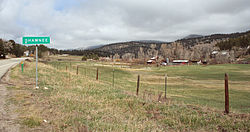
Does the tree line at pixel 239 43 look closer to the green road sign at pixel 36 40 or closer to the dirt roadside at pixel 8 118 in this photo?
the green road sign at pixel 36 40

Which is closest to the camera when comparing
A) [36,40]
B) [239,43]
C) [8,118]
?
[8,118]

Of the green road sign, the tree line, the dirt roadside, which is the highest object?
the tree line

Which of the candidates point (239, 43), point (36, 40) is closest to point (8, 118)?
point (36, 40)

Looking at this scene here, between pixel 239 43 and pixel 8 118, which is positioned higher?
pixel 239 43

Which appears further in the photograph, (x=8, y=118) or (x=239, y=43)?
(x=239, y=43)

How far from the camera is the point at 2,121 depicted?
5.25 meters

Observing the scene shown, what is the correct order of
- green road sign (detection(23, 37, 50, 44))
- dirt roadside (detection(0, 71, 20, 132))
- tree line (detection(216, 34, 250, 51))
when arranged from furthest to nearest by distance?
1. tree line (detection(216, 34, 250, 51))
2. green road sign (detection(23, 37, 50, 44))
3. dirt roadside (detection(0, 71, 20, 132))

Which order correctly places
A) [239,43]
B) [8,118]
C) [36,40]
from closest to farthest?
1. [8,118]
2. [36,40]
3. [239,43]

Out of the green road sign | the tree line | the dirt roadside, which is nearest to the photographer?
the dirt roadside

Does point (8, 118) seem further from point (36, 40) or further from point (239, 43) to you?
point (239, 43)

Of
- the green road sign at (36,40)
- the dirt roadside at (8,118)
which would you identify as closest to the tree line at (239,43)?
the green road sign at (36,40)

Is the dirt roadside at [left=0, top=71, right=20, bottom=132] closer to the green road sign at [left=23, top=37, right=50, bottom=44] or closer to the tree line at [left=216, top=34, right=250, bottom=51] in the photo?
the green road sign at [left=23, top=37, right=50, bottom=44]

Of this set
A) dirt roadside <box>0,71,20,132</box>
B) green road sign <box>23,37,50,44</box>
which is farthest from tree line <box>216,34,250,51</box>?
dirt roadside <box>0,71,20,132</box>

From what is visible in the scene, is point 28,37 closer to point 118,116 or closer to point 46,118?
point 46,118
